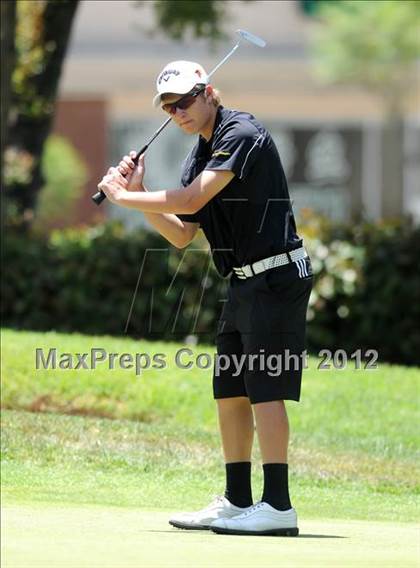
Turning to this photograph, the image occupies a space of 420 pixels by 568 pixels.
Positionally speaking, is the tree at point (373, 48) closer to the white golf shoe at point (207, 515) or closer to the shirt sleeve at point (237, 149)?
the shirt sleeve at point (237, 149)

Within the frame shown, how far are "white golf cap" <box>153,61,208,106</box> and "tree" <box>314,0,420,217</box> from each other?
988 inches

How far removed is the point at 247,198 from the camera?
568 cm

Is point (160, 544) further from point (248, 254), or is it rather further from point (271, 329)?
point (248, 254)

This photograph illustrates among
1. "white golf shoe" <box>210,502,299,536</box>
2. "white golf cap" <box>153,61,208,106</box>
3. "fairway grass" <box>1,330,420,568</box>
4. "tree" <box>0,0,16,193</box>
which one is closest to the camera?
"fairway grass" <box>1,330,420,568</box>

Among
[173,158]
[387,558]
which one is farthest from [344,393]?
[173,158]

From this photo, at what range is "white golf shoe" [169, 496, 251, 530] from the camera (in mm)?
5663

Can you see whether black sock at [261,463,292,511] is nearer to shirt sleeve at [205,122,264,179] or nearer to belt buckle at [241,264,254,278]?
belt buckle at [241,264,254,278]

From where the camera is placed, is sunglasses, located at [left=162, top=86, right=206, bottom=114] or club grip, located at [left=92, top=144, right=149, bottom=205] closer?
sunglasses, located at [left=162, top=86, right=206, bottom=114]

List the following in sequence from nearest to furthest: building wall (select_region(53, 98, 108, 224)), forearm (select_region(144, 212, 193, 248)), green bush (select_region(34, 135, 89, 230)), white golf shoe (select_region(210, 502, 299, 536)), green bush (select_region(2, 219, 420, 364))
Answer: white golf shoe (select_region(210, 502, 299, 536)) → forearm (select_region(144, 212, 193, 248)) → green bush (select_region(2, 219, 420, 364)) → green bush (select_region(34, 135, 89, 230)) → building wall (select_region(53, 98, 108, 224))

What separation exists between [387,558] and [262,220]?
157 centimetres

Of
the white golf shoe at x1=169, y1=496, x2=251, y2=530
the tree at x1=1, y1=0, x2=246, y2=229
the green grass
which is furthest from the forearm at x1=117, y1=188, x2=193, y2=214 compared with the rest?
the tree at x1=1, y1=0, x2=246, y2=229

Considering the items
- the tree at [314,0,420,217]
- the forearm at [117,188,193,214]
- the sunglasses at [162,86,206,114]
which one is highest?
the tree at [314,0,420,217]

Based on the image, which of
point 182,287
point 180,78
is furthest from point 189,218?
point 182,287

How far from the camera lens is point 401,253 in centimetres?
1243
